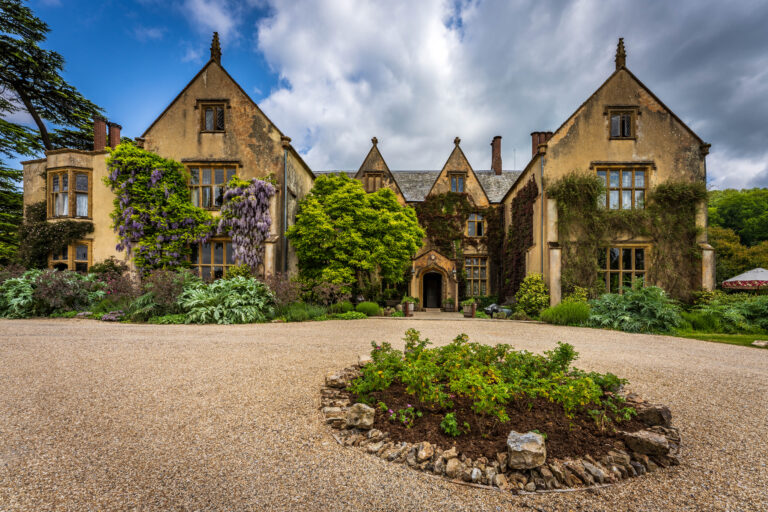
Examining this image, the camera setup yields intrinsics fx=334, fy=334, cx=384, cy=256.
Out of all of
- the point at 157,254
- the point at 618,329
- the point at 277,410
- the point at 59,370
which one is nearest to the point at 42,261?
the point at 157,254

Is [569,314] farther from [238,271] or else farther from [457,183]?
[238,271]

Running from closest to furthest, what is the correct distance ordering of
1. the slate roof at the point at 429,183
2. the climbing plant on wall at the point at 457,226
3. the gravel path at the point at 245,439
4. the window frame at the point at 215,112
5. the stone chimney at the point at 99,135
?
the gravel path at the point at 245,439, the window frame at the point at 215,112, the stone chimney at the point at 99,135, the climbing plant on wall at the point at 457,226, the slate roof at the point at 429,183

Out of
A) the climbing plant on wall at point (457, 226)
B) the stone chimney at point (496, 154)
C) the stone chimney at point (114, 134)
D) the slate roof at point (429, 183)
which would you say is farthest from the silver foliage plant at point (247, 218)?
the stone chimney at point (496, 154)

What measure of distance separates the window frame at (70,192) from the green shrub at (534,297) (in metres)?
18.4

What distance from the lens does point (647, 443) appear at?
8.39 ft

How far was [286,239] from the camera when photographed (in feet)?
48.0

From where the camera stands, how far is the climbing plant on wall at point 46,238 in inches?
535

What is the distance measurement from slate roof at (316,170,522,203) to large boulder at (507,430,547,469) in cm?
1833

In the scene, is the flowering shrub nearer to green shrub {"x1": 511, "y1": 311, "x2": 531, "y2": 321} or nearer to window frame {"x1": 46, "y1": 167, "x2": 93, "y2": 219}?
green shrub {"x1": 511, "y1": 311, "x2": 531, "y2": 321}

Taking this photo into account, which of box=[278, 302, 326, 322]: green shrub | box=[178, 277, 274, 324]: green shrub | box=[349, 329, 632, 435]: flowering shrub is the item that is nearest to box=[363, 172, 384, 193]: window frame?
box=[278, 302, 326, 322]: green shrub

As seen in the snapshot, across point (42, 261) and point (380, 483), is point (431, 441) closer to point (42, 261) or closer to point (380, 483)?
point (380, 483)

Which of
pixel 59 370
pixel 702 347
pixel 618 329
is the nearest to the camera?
pixel 59 370

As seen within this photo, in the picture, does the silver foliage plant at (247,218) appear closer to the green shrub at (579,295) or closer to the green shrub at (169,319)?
the green shrub at (169,319)

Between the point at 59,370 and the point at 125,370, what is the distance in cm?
91
